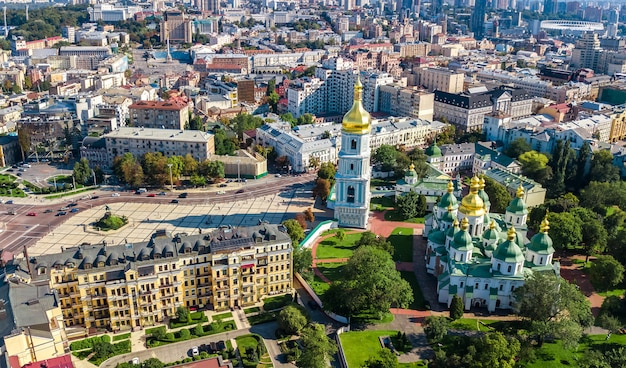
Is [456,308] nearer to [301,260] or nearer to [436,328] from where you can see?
[436,328]

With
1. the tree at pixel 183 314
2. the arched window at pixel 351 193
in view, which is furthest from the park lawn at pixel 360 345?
the arched window at pixel 351 193

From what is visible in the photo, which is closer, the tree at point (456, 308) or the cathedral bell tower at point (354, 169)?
the tree at point (456, 308)

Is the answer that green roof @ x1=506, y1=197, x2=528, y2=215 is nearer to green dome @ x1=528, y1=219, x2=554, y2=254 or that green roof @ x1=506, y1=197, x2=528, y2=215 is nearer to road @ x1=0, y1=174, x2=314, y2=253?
green dome @ x1=528, y1=219, x2=554, y2=254

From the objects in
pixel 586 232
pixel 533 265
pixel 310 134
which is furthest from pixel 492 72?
pixel 533 265

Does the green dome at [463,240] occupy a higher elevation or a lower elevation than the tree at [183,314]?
higher

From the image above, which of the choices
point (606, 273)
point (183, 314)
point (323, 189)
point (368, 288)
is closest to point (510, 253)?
point (606, 273)

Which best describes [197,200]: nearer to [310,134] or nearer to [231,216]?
[231,216]

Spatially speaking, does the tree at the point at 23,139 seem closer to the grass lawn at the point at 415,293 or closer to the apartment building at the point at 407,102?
the grass lawn at the point at 415,293
